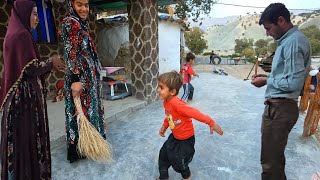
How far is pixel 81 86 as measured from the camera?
284cm

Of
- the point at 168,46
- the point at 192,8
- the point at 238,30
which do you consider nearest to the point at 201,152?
the point at 168,46

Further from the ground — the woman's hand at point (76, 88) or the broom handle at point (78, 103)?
the woman's hand at point (76, 88)

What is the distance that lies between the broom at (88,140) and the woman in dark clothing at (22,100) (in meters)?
0.59

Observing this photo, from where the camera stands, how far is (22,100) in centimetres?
209

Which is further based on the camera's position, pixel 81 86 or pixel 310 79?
pixel 310 79

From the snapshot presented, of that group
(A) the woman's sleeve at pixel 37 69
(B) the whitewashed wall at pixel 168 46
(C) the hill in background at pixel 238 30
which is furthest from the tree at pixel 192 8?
(C) the hill in background at pixel 238 30

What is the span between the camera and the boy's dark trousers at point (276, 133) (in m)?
2.08

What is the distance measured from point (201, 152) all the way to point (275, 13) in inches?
81.8

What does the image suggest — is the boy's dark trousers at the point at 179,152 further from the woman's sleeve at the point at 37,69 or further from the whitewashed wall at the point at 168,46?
the whitewashed wall at the point at 168,46

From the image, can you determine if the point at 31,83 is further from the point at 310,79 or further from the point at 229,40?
the point at 229,40

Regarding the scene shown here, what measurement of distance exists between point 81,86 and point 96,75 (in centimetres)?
29

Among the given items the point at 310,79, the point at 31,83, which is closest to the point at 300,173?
the point at 310,79

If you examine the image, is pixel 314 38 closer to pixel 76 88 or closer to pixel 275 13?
pixel 275 13

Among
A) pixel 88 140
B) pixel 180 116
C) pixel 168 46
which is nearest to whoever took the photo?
pixel 180 116
